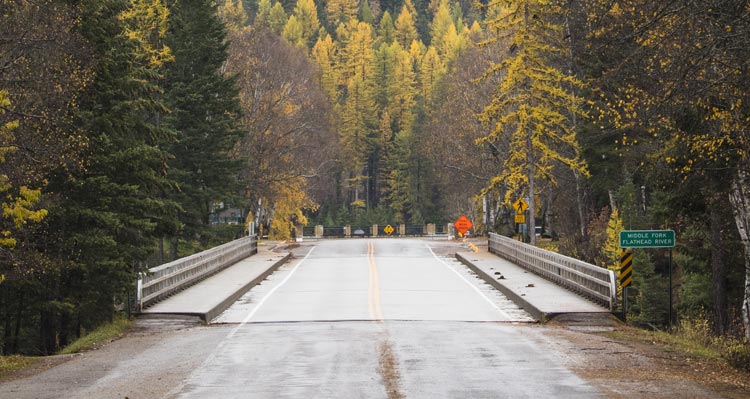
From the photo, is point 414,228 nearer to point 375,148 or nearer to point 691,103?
point 375,148

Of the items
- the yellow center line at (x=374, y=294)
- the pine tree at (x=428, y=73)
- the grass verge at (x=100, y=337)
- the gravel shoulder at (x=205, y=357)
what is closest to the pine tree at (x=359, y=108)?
the pine tree at (x=428, y=73)

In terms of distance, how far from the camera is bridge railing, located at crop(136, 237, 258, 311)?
25.5m

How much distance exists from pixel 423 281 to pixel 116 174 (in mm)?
11758

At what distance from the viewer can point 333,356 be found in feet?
55.6

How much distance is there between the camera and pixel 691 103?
15.4 m

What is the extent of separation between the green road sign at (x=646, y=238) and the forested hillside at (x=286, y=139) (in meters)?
1.18

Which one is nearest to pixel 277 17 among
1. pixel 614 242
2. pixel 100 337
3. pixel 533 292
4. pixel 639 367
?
pixel 614 242

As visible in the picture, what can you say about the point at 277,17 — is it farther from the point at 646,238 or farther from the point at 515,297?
the point at 646,238

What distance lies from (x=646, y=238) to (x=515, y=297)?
5.78 m

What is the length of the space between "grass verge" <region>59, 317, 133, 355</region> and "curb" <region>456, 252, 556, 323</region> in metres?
9.18

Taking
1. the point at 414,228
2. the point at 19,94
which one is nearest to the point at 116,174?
the point at 19,94

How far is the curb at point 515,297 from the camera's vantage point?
23.8m

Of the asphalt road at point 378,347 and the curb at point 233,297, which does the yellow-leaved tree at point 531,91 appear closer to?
the curb at point 233,297

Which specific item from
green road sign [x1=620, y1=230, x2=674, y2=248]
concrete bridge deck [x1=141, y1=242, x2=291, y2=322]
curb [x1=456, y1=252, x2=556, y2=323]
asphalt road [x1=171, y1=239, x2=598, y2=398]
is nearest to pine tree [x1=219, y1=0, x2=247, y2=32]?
concrete bridge deck [x1=141, y1=242, x2=291, y2=322]
